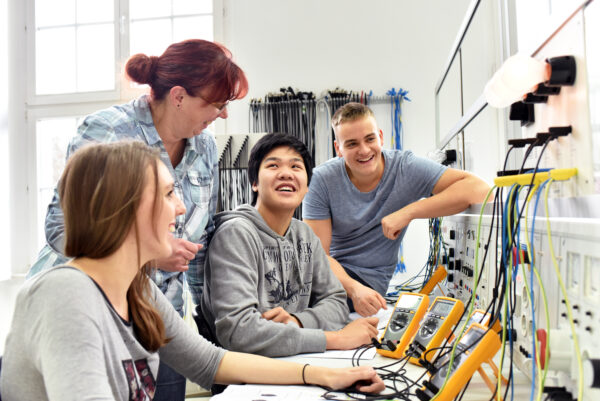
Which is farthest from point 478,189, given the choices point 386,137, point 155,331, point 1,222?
point 1,222

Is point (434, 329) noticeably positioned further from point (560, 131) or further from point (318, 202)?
point (318, 202)

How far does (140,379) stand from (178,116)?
2.59 ft

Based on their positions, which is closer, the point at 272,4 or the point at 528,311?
the point at 528,311

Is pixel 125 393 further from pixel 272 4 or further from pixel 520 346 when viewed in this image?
pixel 272 4

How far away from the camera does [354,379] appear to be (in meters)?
1.07

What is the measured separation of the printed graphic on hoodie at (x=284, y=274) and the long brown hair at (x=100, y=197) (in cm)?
67

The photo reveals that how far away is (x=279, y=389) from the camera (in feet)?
3.59

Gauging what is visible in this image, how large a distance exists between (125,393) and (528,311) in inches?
29.9

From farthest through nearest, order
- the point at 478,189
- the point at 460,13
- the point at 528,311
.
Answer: the point at 460,13
the point at 478,189
the point at 528,311

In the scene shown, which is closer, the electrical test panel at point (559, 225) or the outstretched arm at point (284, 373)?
the electrical test panel at point (559, 225)

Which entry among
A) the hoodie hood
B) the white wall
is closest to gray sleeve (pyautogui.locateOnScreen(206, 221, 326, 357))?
the hoodie hood

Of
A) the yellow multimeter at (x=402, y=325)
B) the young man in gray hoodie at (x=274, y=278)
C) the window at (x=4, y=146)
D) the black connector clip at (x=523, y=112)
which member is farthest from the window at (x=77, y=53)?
the black connector clip at (x=523, y=112)

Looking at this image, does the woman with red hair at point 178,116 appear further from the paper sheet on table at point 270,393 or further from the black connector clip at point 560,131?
the black connector clip at point 560,131

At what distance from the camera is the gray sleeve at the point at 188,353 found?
1136 mm
